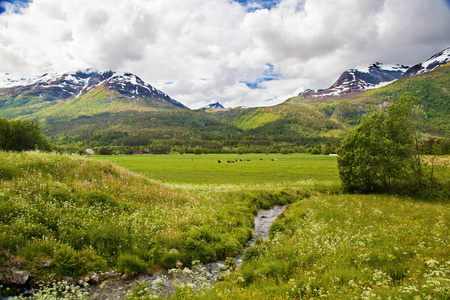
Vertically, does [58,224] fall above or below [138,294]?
above

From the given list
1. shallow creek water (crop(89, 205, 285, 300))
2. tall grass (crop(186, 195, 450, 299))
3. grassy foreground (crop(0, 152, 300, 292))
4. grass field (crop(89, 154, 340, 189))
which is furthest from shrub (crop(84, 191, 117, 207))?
grass field (crop(89, 154, 340, 189))

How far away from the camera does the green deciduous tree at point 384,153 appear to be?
2884cm

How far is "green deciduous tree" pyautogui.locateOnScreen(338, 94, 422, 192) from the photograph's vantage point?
1136 inches

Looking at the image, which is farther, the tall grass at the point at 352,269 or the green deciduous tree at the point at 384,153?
the green deciduous tree at the point at 384,153

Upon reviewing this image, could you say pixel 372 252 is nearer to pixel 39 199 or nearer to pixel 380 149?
pixel 39 199

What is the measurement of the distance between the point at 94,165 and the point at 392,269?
77.5 feet

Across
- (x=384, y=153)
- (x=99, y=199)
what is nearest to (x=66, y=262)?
(x=99, y=199)

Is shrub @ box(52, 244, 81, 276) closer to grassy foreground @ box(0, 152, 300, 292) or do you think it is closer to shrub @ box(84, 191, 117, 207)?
grassy foreground @ box(0, 152, 300, 292)

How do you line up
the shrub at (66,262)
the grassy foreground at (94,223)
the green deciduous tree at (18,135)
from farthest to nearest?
the green deciduous tree at (18,135), the grassy foreground at (94,223), the shrub at (66,262)

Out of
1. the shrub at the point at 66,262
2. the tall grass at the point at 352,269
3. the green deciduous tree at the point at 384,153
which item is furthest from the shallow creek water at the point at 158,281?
the green deciduous tree at the point at 384,153

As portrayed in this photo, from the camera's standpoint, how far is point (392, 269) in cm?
779

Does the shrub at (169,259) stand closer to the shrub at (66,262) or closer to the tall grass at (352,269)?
the tall grass at (352,269)

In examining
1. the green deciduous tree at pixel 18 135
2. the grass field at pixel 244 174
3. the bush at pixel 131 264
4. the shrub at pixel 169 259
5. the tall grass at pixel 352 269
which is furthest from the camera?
the green deciduous tree at pixel 18 135

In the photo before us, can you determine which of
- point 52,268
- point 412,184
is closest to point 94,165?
point 52,268
